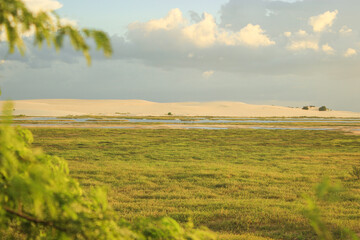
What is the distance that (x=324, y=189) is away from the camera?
6.31 ft

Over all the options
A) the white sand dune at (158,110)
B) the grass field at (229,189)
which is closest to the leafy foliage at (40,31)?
the grass field at (229,189)

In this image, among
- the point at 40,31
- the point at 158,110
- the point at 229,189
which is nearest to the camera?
the point at 40,31

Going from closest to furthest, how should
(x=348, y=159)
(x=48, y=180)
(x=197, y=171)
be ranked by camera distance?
(x=48, y=180) → (x=197, y=171) → (x=348, y=159)

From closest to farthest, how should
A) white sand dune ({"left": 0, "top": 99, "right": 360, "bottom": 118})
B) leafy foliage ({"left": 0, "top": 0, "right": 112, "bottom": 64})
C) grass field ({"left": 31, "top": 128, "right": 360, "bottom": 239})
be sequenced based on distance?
leafy foliage ({"left": 0, "top": 0, "right": 112, "bottom": 64}), grass field ({"left": 31, "top": 128, "right": 360, "bottom": 239}), white sand dune ({"left": 0, "top": 99, "right": 360, "bottom": 118})

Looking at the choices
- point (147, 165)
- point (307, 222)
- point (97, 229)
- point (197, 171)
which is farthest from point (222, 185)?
point (97, 229)

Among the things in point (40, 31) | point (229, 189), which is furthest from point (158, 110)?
point (40, 31)

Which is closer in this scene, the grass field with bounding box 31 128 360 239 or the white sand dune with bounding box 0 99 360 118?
the grass field with bounding box 31 128 360 239

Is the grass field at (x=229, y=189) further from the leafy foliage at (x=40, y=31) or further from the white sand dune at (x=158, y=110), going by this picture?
the white sand dune at (x=158, y=110)

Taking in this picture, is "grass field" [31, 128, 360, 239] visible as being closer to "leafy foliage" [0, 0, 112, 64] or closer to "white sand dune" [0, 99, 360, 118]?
"leafy foliage" [0, 0, 112, 64]

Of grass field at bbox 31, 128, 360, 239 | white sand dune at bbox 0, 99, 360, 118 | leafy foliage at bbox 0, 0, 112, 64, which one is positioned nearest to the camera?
leafy foliage at bbox 0, 0, 112, 64

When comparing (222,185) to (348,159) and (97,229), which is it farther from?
(348,159)

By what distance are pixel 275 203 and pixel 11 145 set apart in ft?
29.6

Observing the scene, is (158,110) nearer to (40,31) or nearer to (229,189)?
(229,189)

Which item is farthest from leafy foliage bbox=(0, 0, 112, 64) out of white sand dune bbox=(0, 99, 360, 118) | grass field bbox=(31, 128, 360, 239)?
white sand dune bbox=(0, 99, 360, 118)
